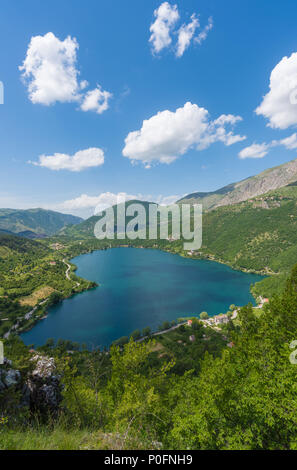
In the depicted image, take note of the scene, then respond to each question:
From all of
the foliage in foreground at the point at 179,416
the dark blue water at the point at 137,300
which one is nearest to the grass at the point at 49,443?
the foliage in foreground at the point at 179,416

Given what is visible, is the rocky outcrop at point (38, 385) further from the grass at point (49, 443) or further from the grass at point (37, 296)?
the grass at point (37, 296)

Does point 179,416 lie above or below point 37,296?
above

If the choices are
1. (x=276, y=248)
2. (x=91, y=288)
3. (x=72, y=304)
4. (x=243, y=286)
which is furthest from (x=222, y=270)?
(x=72, y=304)

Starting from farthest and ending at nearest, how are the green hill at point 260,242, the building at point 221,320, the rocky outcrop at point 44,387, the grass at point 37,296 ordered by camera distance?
the green hill at point 260,242 < the grass at point 37,296 < the building at point 221,320 < the rocky outcrop at point 44,387

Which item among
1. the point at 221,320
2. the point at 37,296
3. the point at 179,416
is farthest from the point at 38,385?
the point at 37,296

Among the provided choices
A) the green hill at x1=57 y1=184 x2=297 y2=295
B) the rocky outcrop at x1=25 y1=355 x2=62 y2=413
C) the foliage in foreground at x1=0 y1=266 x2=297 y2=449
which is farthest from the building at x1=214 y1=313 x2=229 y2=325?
the rocky outcrop at x1=25 y1=355 x2=62 y2=413

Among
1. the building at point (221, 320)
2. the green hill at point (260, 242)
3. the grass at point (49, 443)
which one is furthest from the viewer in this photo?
the green hill at point (260, 242)

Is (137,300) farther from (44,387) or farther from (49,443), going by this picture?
(49,443)
